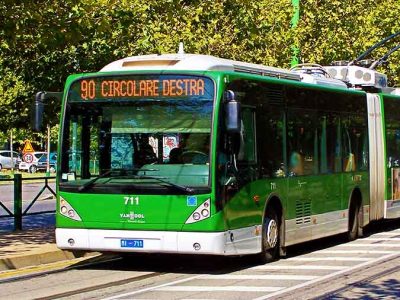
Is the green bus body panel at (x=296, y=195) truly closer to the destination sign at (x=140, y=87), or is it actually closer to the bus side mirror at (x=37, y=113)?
the destination sign at (x=140, y=87)

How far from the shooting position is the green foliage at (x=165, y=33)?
1592 cm

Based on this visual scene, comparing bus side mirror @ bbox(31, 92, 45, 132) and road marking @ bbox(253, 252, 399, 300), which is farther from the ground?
bus side mirror @ bbox(31, 92, 45, 132)

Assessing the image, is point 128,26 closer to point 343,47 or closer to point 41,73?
point 41,73

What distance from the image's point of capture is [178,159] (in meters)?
12.4

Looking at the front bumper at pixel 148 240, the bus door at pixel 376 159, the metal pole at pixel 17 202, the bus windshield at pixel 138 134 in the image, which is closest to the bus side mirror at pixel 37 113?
the bus windshield at pixel 138 134

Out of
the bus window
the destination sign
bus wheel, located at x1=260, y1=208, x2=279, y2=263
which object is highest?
the destination sign

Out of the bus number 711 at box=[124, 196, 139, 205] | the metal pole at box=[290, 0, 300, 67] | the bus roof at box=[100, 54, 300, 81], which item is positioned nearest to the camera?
the bus number 711 at box=[124, 196, 139, 205]

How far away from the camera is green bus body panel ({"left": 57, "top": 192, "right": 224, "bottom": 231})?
12.2 meters

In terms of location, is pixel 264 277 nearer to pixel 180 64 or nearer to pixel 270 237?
pixel 270 237

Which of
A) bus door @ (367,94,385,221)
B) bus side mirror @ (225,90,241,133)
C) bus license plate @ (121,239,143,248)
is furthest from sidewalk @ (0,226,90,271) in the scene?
bus door @ (367,94,385,221)

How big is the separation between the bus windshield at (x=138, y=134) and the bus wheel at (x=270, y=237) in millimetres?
1896

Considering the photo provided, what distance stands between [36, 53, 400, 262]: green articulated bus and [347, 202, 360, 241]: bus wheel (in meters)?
3.27

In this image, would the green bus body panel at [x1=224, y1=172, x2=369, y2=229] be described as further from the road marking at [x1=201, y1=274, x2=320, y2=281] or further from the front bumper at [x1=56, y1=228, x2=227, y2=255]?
the road marking at [x1=201, y1=274, x2=320, y2=281]

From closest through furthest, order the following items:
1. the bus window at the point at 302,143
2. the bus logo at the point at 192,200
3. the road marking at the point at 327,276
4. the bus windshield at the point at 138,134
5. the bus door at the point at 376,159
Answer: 1. the road marking at the point at 327,276
2. the bus logo at the point at 192,200
3. the bus windshield at the point at 138,134
4. the bus window at the point at 302,143
5. the bus door at the point at 376,159
